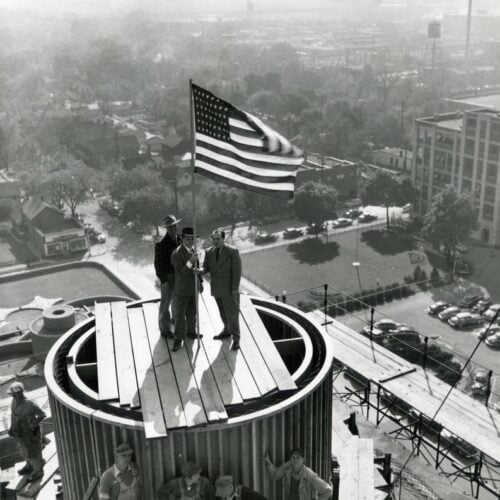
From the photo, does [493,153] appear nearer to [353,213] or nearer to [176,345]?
[353,213]

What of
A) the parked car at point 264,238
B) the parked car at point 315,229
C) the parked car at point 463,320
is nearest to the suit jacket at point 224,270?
the parked car at point 463,320

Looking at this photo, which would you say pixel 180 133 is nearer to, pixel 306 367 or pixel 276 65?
pixel 276 65

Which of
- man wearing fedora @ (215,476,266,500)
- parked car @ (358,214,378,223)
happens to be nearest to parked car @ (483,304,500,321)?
parked car @ (358,214,378,223)

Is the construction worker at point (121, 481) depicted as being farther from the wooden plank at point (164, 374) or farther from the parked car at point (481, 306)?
the parked car at point (481, 306)

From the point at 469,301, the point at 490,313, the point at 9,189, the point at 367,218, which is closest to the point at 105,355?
the point at 490,313

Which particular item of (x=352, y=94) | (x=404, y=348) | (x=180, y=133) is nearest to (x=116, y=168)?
(x=180, y=133)
